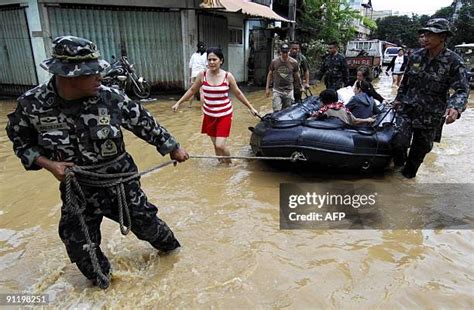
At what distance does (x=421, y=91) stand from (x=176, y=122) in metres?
4.65

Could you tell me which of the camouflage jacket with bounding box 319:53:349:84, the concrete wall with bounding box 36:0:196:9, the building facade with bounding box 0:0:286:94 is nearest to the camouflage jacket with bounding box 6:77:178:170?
the camouflage jacket with bounding box 319:53:349:84

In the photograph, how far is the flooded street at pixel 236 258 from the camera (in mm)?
2479

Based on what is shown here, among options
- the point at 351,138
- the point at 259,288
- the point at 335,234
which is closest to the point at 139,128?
the point at 259,288

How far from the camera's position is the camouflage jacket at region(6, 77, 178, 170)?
6.79 feet

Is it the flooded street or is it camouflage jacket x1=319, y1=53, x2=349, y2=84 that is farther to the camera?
camouflage jacket x1=319, y1=53, x2=349, y2=84

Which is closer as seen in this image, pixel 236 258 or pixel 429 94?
pixel 236 258

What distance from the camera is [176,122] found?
741 centimetres

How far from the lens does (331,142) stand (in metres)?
4.11

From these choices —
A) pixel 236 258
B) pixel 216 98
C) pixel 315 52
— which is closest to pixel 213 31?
pixel 315 52

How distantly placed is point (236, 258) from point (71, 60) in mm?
1841

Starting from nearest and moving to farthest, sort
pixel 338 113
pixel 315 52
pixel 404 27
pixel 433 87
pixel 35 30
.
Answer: pixel 433 87 < pixel 338 113 < pixel 35 30 < pixel 315 52 < pixel 404 27

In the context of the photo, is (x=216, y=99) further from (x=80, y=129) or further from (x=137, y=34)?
(x=137, y=34)

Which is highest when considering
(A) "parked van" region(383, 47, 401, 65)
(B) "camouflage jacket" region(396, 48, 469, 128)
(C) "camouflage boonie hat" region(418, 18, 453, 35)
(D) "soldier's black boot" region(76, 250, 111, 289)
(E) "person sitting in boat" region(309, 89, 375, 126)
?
(C) "camouflage boonie hat" region(418, 18, 453, 35)

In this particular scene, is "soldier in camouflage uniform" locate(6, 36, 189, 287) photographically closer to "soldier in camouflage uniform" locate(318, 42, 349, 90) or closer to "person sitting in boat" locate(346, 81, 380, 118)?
"person sitting in boat" locate(346, 81, 380, 118)
